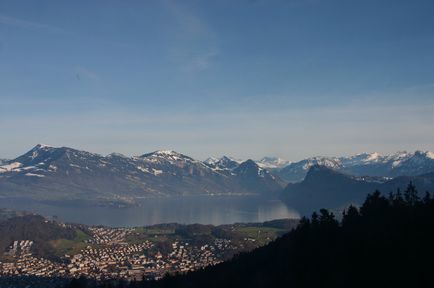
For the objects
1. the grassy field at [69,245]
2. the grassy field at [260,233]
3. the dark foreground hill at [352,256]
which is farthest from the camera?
the grassy field at [260,233]

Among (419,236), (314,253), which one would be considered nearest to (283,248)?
(314,253)

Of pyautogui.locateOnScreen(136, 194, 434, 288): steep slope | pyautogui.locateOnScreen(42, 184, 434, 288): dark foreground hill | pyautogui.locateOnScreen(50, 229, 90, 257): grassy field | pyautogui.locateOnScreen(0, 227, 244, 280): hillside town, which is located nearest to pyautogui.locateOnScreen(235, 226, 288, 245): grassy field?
pyautogui.locateOnScreen(0, 227, 244, 280): hillside town

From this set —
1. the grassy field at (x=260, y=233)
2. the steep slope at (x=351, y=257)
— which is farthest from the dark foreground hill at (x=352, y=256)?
the grassy field at (x=260, y=233)

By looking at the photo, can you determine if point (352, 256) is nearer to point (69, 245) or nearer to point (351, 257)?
point (351, 257)

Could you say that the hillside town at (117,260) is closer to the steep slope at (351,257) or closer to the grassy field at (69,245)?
the grassy field at (69,245)

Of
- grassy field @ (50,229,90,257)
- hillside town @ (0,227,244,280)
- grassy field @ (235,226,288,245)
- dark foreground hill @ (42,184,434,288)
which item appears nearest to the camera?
dark foreground hill @ (42,184,434,288)

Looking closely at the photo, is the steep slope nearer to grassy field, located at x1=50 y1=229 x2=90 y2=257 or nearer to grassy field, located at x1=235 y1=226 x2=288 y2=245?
grassy field, located at x1=50 y1=229 x2=90 y2=257

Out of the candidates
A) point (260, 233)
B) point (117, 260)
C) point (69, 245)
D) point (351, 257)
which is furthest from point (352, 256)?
point (260, 233)

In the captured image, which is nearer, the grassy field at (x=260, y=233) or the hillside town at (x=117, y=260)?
the hillside town at (x=117, y=260)
